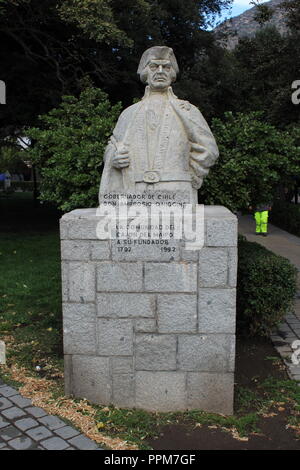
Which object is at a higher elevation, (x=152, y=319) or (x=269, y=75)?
(x=269, y=75)

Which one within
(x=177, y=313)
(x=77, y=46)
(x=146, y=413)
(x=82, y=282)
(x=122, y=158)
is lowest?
(x=146, y=413)

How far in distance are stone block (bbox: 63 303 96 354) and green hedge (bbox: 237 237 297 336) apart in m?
2.24

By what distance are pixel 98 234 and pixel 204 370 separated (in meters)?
1.49

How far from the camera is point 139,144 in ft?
13.7

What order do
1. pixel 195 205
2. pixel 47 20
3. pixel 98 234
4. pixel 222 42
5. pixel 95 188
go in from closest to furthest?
pixel 98 234, pixel 195 205, pixel 95 188, pixel 47 20, pixel 222 42

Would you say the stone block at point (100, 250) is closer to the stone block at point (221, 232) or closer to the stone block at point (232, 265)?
the stone block at point (221, 232)

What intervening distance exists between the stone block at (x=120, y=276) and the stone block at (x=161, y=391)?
0.80 metres

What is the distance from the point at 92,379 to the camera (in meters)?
4.09

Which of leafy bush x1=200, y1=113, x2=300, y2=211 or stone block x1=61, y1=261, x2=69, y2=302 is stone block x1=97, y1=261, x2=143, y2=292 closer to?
stone block x1=61, y1=261, x2=69, y2=302

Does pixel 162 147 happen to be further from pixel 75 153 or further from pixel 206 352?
pixel 75 153

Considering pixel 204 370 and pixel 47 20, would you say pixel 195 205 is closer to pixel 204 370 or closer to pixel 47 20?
pixel 204 370

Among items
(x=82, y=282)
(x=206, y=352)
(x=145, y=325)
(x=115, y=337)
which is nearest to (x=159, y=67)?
(x=82, y=282)

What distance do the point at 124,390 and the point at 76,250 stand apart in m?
1.33

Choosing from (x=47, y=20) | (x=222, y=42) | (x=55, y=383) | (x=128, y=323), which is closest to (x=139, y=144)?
(x=128, y=323)
